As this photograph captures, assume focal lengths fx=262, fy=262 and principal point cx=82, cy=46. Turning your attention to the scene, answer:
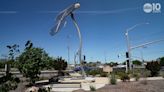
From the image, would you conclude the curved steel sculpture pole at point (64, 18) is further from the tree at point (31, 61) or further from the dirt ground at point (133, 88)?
the dirt ground at point (133, 88)

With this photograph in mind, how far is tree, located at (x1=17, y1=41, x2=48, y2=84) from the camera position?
24.9 metres

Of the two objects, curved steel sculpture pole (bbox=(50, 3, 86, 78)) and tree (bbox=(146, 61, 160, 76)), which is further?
tree (bbox=(146, 61, 160, 76))

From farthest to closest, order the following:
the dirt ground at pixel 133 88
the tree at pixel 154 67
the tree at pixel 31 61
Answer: the tree at pixel 154 67, the tree at pixel 31 61, the dirt ground at pixel 133 88

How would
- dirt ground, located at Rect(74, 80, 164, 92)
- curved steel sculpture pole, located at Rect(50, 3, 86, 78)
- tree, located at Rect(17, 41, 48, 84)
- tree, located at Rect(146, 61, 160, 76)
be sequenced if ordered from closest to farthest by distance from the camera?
dirt ground, located at Rect(74, 80, 164, 92), tree, located at Rect(17, 41, 48, 84), curved steel sculpture pole, located at Rect(50, 3, 86, 78), tree, located at Rect(146, 61, 160, 76)

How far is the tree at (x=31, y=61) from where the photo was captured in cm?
2492

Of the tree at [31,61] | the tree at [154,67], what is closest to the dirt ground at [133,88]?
the tree at [31,61]

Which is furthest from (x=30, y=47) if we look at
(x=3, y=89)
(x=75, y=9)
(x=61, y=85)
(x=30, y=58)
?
(x=3, y=89)

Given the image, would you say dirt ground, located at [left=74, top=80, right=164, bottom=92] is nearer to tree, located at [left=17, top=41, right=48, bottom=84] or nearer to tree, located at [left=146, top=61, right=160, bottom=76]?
tree, located at [left=17, top=41, right=48, bottom=84]

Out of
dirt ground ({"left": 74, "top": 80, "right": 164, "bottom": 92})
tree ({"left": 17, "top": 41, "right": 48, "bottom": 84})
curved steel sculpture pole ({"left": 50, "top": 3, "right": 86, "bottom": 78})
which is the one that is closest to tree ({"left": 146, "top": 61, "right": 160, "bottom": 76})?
curved steel sculpture pole ({"left": 50, "top": 3, "right": 86, "bottom": 78})

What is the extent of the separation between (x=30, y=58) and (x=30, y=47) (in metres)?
1.55

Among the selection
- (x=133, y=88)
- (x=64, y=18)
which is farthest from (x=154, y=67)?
(x=133, y=88)

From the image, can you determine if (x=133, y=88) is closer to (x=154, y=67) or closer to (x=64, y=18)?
(x=64, y=18)

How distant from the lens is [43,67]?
25.9 meters

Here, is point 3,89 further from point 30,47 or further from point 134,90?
point 30,47
